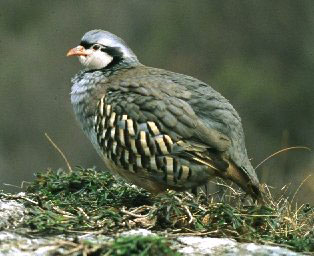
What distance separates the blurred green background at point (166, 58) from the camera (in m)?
15.0

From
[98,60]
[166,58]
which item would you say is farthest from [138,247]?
[166,58]

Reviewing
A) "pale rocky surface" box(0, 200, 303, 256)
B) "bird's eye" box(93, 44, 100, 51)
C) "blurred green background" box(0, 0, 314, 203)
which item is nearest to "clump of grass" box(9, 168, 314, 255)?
"pale rocky surface" box(0, 200, 303, 256)

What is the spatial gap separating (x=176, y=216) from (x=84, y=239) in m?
0.86

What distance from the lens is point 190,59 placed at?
15906mm

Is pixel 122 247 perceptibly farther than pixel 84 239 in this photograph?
No

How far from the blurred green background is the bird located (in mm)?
6519

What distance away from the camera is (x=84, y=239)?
5.88 m

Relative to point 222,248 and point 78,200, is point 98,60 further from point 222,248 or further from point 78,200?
point 222,248

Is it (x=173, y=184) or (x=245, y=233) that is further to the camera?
(x=173, y=184)

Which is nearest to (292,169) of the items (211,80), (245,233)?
(211,80)

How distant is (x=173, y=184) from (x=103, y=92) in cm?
94

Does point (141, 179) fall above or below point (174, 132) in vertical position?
below

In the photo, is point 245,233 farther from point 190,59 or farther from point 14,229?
point 190,59

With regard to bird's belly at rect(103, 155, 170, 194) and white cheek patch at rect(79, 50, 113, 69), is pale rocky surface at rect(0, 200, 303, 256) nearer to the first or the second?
bird's belly at rect(103, 155, 170, 194)
